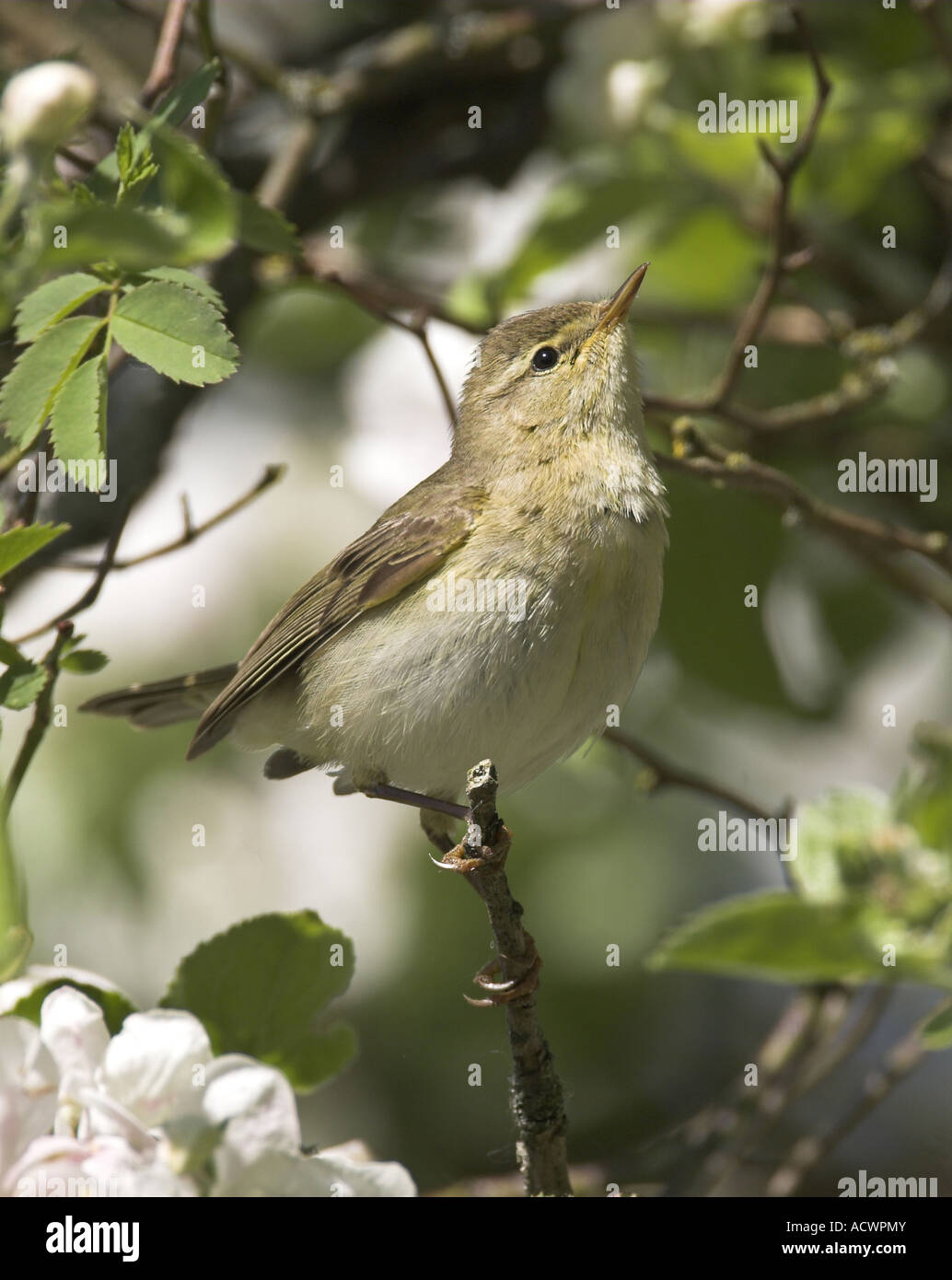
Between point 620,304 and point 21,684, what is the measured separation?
150 centimetres

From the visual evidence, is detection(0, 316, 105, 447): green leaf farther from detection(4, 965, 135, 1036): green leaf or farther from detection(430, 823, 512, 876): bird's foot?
detection(430, 823, 512, 876): bird's foot

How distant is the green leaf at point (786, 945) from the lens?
154cm

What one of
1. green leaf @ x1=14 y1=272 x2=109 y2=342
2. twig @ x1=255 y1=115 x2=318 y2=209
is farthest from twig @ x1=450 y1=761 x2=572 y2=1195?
twig @ x1=255 y1=115 x2=318 y2=209

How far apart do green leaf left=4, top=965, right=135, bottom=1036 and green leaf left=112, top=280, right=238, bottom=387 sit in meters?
0.73

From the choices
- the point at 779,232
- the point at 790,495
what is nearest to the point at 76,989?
the point at 790,495

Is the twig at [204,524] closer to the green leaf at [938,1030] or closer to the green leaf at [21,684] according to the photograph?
the green leaf at [21,684]

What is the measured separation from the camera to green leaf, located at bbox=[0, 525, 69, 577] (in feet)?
5.14

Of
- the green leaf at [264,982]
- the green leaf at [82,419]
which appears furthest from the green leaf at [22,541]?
the green leaf at [264,982]

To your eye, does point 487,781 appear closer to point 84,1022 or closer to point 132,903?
point 84,1022

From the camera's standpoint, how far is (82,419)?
1.63 meters

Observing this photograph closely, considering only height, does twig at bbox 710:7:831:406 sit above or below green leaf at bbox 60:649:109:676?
above

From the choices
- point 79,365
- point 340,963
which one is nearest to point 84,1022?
point 340,963
